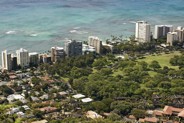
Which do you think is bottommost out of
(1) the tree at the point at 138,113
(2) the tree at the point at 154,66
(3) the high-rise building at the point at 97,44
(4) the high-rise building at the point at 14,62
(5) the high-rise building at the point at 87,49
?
(1) the tree at the point at 138,113

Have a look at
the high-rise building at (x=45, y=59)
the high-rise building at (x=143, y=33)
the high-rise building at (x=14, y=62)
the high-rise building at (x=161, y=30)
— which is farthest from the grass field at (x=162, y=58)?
the high-rise building at (x=14, y=62)

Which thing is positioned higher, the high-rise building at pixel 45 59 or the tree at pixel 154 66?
the high-rise building at pixel 45 59

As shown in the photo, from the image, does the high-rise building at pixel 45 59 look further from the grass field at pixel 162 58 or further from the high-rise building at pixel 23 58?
the grass field at pixel 162 58

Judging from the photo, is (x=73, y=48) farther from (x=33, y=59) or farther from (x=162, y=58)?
(x=162, y=58)

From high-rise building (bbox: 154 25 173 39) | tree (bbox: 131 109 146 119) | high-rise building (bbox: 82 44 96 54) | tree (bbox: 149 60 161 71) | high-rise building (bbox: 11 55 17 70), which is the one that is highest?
high-rise building (bbox: 154 25 173 39)

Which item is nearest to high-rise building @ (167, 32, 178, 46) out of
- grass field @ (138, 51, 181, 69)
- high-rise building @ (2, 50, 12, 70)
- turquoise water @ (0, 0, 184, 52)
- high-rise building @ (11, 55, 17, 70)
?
grass field @ (138, 51, 181, 69)

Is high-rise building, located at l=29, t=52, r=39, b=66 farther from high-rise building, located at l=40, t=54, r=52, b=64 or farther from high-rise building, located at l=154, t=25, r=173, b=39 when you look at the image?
high-rise building, located at l=154, t=25, r=173, b=39

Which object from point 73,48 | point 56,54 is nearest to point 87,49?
point 73,48
